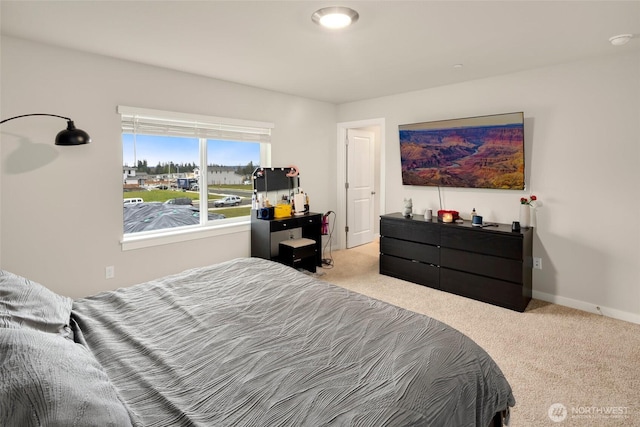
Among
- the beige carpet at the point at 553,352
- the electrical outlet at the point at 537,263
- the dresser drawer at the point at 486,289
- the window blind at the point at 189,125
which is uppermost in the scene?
the window blind at the point at 189,125

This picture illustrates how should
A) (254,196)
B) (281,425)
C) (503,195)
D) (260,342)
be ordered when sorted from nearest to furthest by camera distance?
(281,425), (260,342), (503,195), (254,196)

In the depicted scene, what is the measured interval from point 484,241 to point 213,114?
337 centimetres

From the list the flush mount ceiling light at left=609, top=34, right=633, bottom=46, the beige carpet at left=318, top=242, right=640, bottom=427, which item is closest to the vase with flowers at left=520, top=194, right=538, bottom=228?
the beige carpet at left=318, top=242, right=640, bottom=427

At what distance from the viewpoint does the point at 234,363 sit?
137 cm

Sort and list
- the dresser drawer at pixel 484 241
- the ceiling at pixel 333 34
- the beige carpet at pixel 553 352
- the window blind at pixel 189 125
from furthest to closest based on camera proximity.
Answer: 1. the window blind at pixel 189 125
2. the dresser drawer at pixel 484 241
3. the ceiling at pixel 333 34
4. the beige carpet at pixel 553 352

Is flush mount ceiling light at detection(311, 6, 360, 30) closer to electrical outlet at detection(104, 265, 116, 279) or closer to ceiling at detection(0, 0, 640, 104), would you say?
ceiling at detection(0, 0, 640, 104)

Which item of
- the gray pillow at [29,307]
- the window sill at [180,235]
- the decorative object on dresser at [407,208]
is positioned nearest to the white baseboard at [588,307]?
the decorative object on dresser at [407,208]

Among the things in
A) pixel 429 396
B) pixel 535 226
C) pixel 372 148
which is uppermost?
pixel 372 148

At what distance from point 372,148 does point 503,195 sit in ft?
9.26

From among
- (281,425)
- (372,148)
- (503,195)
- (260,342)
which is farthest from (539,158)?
(281,425)

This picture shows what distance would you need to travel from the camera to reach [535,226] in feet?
12.3

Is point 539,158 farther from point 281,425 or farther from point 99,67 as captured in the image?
point 99,67

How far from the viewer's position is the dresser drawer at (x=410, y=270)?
13.4 ft

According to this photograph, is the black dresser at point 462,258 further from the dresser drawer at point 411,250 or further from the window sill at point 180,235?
the window sill at point 180,235
